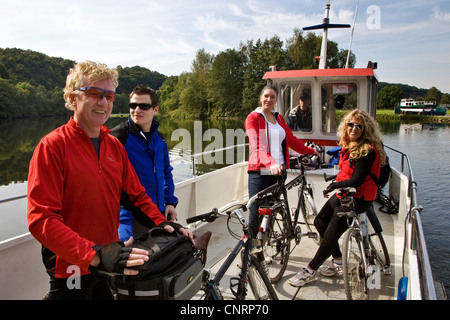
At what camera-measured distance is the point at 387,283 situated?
3238 mm

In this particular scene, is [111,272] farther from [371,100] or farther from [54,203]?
[371,100]

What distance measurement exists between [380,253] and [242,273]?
219cm

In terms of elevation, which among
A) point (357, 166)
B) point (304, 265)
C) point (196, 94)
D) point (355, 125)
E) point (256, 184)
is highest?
point (196, 94)

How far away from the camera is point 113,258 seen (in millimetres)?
1261

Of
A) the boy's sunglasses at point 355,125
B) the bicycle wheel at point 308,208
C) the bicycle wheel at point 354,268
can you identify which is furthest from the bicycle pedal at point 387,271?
the boy's sunglasses at point 355,125

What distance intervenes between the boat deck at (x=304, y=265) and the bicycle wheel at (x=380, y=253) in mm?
105

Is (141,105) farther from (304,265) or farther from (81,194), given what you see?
(304,265)

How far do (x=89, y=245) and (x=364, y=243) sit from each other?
2412mm

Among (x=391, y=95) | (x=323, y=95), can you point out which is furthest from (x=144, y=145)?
(x=391, y=95)

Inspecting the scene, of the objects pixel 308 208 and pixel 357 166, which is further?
pixel 308 208

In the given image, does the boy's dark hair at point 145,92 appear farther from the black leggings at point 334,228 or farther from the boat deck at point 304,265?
the black leggings at point 334,228

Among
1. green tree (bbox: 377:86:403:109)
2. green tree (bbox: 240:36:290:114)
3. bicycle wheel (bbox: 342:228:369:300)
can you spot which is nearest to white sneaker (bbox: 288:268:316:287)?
bicycle wheel (bbox: 342:228:369:300)

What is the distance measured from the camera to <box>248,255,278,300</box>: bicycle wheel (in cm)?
224
